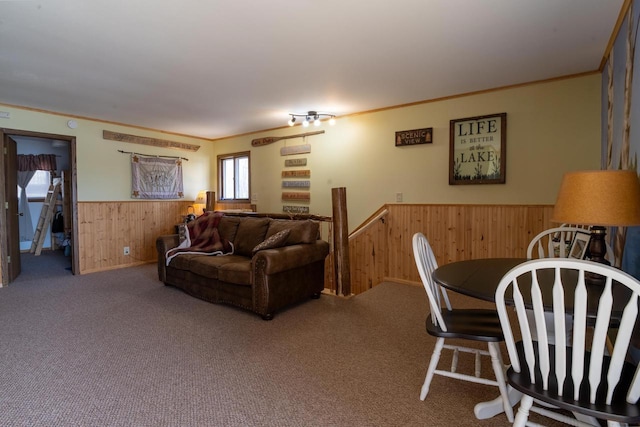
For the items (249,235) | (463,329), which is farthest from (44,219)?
(463,329)

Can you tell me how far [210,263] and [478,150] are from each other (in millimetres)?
3392

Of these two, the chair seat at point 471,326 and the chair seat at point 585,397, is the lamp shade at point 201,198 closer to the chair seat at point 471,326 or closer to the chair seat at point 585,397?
the chair seat at point 471,326

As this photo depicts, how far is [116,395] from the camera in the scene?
1.89m

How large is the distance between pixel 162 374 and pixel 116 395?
0.91 ft

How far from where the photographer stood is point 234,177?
665cm

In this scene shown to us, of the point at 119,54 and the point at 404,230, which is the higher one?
the point at 119,54

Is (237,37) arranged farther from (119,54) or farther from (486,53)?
(486,53)

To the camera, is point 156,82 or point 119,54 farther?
point 156,82

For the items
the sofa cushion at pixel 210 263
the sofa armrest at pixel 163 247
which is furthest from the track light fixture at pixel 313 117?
the sofa armrest at pixel 163 247

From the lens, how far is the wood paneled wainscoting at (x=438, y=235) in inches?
144

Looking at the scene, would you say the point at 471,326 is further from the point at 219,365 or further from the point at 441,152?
the point at 441,152

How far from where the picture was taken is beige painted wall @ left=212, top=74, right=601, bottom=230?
11.2ft

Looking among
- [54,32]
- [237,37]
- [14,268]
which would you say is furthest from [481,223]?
[14,268]

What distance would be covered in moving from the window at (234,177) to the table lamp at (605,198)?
5.49 metres
